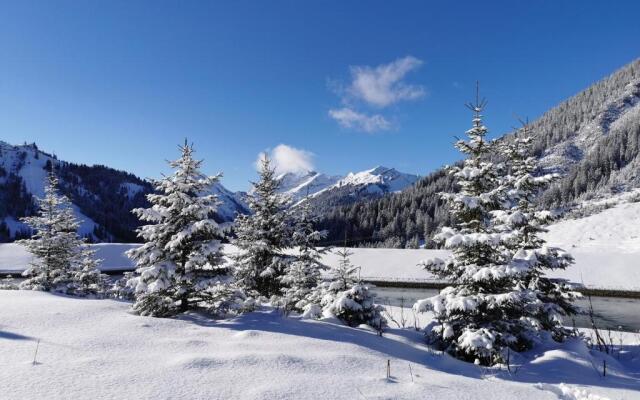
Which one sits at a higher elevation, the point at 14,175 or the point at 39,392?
the point at 14,175

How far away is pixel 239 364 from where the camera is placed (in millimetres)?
5852

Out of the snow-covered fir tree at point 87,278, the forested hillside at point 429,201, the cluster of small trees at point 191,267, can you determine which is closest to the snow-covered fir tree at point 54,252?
the snow-covered fir tree at point 87,278

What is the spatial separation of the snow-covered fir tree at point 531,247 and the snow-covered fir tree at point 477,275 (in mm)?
411

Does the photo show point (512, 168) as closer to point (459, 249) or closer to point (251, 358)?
point (459, 249)

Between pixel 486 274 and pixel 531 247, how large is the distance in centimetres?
505

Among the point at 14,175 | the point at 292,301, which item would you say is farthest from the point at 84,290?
the point at 14,175

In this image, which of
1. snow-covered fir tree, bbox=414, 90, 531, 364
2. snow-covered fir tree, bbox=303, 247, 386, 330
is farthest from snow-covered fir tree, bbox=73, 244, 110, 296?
snow-covered fir tree, bbox=414, 90, 531, 364

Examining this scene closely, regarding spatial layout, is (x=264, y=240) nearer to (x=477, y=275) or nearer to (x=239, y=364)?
(x=477, y=275)

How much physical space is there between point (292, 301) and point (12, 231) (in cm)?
17954

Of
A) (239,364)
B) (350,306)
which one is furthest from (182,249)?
(239,364)

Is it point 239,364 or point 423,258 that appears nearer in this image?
point 239,364

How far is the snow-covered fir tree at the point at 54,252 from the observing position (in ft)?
61.5

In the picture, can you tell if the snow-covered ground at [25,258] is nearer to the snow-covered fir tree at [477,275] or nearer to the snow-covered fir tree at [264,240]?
the snow-covered fir tree at [264,240]

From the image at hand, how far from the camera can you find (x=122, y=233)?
6319 inches
